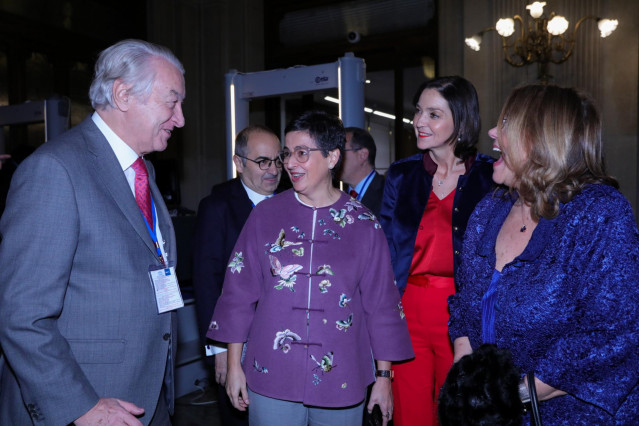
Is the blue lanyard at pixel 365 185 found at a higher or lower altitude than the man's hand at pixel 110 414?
higher

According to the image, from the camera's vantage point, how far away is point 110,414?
1.27m

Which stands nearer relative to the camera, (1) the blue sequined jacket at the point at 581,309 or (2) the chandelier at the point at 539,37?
(1) the blue sequined jacket at the point at 581,309

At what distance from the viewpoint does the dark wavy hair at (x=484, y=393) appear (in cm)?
121

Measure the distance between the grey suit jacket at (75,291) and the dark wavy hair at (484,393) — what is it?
31.7 inches

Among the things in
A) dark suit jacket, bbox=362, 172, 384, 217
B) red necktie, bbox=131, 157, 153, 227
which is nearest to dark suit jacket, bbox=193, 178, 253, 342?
red necktie, bbox=131, 157, 153, 227

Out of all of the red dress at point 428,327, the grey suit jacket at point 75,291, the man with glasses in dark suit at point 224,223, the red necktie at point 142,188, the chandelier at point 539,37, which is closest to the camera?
the grey suit jacket at point 75,291

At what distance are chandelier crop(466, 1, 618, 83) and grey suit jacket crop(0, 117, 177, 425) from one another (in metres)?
5.23

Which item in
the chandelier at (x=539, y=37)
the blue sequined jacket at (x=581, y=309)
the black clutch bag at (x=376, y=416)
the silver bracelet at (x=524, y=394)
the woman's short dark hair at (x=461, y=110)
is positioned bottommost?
the black clutch bag at (x=376, y=416)

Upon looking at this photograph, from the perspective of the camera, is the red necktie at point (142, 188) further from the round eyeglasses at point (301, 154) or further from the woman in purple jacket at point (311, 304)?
the round eyeglasses at point (301, 154)

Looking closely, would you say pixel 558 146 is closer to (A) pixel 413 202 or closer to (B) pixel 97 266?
(A) pixel 413 202

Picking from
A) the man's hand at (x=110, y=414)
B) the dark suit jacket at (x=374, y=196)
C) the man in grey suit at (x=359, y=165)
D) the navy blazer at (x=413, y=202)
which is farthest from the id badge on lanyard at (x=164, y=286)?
the man in grey suit at (x=359, y=165)

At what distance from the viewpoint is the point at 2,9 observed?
20.6ft

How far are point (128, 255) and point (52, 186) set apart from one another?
0.25m

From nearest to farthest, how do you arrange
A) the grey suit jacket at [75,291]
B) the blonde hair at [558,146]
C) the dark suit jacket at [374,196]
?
the grey suit jacket at [75,291]
the blonde hair at [558,146]
the dark suit jacket at [374,196]
